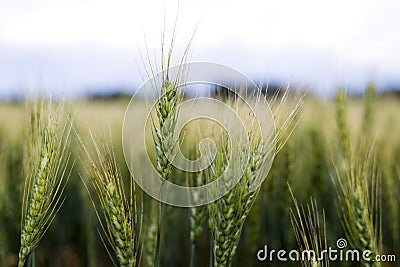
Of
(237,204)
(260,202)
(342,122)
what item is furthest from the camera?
(260,202)

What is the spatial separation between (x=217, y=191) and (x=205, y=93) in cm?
42

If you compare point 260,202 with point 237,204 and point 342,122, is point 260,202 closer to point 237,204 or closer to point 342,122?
point 342,122

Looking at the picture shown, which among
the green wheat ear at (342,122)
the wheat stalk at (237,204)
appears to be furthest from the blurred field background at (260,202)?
the wheat stalk at (237,204)

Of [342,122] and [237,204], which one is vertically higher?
[342,122]

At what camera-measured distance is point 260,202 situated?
11.2ft

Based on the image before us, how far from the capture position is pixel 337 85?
126 inches

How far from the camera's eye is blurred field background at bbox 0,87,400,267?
303cm

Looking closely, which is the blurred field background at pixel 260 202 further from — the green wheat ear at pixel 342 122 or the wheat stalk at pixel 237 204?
the wheat stalk at pixel 237 204

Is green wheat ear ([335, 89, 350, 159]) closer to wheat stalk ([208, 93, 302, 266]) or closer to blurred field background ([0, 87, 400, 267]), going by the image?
blurred field background ([0, 87, 400, 267])

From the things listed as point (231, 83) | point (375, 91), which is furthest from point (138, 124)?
point (375, 91)

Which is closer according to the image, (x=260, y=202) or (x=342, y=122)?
(x=342, y=122)

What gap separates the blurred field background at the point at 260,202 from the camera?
3033 mm

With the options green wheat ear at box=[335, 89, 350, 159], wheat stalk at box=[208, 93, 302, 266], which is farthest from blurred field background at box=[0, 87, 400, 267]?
wheat stalk at box=[208, 93, 302, 266]

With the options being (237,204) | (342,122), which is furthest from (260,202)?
(237,204)
